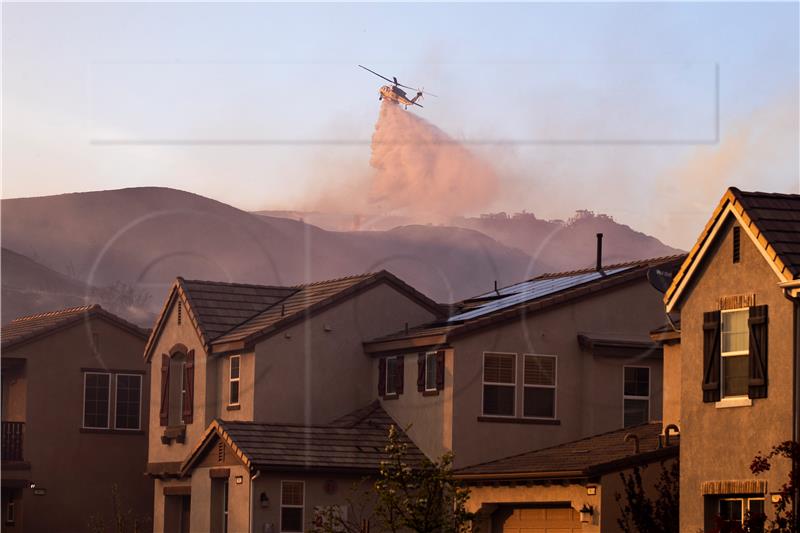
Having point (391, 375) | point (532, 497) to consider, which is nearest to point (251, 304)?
point (391, 375)

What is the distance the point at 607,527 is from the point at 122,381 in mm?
25346

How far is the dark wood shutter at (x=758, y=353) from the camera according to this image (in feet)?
89.0

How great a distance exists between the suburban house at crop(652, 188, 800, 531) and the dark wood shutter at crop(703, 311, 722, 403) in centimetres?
2

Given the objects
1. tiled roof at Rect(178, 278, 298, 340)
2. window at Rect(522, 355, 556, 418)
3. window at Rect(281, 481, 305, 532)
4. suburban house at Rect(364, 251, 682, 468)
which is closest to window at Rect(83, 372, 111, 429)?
tiled roof at Rect(178, 278, 298, 340)

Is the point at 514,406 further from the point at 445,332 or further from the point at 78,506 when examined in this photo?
the point at 78,506

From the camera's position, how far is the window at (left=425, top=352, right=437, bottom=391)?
134 feet

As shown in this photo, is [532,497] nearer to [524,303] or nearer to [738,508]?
[738,508]

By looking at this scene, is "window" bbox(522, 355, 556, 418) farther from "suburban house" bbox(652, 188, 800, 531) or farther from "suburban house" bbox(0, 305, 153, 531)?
"suburban house" bbox(0, 305, 153, 531)

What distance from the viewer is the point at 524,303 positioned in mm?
41500

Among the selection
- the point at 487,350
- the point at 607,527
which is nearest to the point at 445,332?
the point at 487,350

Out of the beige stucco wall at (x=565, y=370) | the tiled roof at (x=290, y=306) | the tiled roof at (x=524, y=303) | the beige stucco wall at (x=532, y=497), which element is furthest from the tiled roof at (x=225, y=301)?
the beige stucco wall at (x=532, y=497)

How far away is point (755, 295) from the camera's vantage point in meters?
27.8

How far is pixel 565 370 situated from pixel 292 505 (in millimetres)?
8152

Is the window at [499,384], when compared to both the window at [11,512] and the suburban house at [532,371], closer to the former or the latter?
the suburban house at [532,371]
